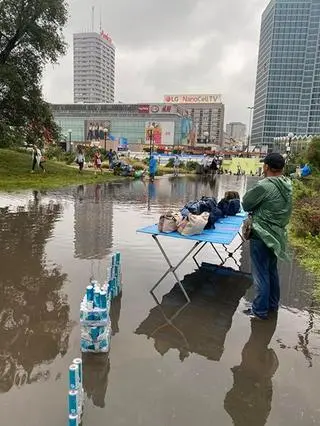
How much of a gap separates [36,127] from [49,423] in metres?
21.8

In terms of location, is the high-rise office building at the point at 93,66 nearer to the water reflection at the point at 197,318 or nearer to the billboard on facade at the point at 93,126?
the billboard on facade at the point at 93,126

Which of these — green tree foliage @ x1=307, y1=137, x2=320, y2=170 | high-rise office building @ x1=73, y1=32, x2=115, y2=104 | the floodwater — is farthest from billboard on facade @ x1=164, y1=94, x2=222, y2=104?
the floodwater

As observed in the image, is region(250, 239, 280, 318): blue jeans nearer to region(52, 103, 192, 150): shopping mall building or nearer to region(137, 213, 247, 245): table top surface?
region(137, 213, 247, 245): table top surface

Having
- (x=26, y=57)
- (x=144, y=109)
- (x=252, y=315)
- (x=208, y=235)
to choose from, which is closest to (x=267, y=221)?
(x=208, y=235)

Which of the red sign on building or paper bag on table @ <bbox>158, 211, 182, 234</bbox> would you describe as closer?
paper bag on table @ <bbox>158, 211, 182, 234</bbox>

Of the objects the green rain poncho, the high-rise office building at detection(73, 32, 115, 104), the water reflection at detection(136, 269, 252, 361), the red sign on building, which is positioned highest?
the high-rise office building at detection(73, 32, 115, 104)

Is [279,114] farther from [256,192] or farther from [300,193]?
[256,192]

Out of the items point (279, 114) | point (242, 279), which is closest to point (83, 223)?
point (242, 279)

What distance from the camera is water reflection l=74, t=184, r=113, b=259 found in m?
7.19

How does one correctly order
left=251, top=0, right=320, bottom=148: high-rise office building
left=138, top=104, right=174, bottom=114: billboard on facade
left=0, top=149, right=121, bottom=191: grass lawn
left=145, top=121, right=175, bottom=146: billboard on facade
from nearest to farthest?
left=0, top=149, right=121, bottom=191: grass lawn
left=145, top=121, right=175, bottom=146: billboard on facade
left=138, top=104, right=174, bottom=114: billboard on facade
left=251, top=0, right=320, bottom=148: high-rise office building

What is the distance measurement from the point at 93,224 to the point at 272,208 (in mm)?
6122

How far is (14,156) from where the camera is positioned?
2450cm

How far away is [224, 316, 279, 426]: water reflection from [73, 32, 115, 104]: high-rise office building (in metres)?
171

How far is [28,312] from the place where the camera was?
434cm
